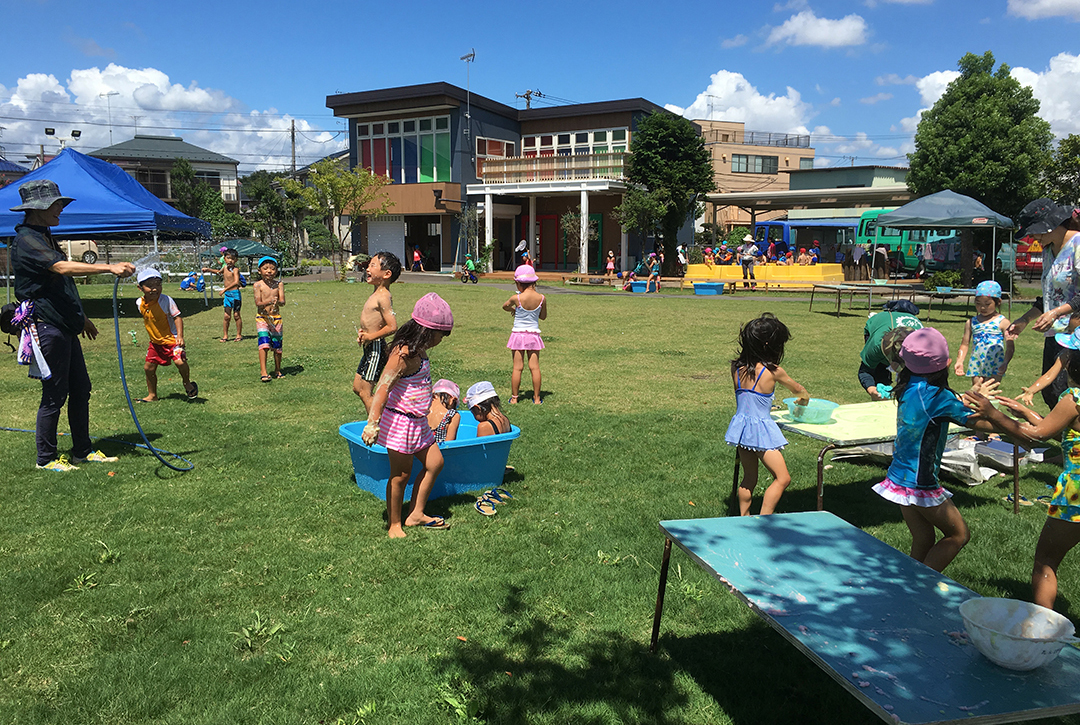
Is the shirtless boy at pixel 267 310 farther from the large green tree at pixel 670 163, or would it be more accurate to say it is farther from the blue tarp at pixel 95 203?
the large green tree at pixel 670 163

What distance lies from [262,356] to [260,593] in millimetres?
6503

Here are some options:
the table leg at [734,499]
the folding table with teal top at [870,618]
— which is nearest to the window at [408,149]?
the table leg at [734,499]

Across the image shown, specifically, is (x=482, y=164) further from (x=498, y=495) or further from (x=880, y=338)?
→ (x=498, y=495)

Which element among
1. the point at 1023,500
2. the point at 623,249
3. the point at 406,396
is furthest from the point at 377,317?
the point at 623,249

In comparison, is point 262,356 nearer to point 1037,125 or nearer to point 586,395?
point 586,395

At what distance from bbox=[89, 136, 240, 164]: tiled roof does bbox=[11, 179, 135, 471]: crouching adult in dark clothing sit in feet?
267

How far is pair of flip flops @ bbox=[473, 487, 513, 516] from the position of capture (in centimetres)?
504

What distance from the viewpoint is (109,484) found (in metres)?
5.52

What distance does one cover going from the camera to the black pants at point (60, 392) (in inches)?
217

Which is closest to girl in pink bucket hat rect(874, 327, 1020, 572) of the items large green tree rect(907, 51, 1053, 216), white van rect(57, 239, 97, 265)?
large green tree rect(907, 51, 1053, 216)

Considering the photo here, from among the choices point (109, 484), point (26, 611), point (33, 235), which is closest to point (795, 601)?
point (26, 611)

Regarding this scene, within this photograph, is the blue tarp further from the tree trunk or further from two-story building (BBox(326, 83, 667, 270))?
the tree trunk

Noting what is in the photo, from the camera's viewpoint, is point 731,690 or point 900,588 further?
point 731,690

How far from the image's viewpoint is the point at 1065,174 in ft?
84.0
